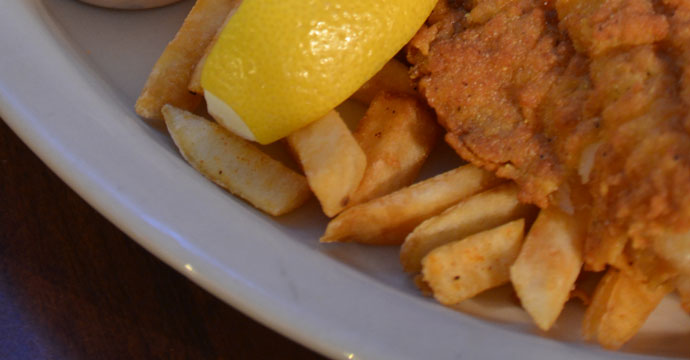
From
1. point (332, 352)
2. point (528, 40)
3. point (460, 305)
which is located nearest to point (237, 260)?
point (332, 352)

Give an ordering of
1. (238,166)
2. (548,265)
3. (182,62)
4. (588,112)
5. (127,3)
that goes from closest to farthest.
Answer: (548,265), (588,112), (238,166), (182,62), (127,3)

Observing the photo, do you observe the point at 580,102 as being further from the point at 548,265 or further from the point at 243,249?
the point at 243,249

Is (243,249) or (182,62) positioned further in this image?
(182,62)

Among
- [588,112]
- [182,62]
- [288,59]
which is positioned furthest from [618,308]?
[182,62]

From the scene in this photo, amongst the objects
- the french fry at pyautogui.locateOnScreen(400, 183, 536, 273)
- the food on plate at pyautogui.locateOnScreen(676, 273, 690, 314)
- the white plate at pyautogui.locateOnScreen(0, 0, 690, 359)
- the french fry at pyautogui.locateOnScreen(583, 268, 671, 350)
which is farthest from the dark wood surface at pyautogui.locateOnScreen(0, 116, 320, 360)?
the food on plate at pyautogui.locateOnScreen(676, 273, 690, 314)

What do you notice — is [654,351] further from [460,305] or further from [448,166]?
[448,166]

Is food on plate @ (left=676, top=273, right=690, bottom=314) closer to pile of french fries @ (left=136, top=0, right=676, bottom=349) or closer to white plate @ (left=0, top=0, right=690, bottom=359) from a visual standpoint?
pile of french fries @ (left=136, top=0, right=676, bottom=349)

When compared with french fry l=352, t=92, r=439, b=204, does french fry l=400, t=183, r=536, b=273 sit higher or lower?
lower
